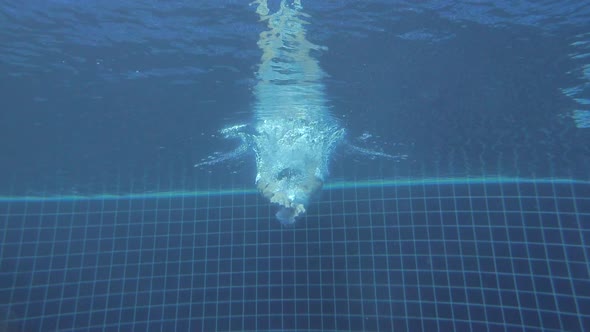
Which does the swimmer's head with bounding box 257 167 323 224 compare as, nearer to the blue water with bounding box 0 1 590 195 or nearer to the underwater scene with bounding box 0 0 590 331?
the underwater scene with bounding box 0 0 590 331

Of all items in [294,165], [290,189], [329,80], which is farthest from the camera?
[294,165]

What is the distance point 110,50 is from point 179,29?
6.18 feet

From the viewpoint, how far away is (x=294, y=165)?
13.1m

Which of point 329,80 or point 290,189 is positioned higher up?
point 329,80

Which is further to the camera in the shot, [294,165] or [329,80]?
[294,165]

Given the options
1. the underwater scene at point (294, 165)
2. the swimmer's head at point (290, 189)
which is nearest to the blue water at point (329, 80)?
the underwater scene at point (294, 165)

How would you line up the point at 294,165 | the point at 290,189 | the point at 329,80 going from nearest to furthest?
the point at 329,80, the point at 290,189, the point at 294,165

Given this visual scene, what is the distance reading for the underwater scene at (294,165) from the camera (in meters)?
6.76

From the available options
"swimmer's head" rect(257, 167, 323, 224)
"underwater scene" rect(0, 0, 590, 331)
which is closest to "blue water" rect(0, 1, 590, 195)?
"underwater scene" rect(0, 0, 590, 331)

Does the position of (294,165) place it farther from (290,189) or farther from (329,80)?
(329,80)

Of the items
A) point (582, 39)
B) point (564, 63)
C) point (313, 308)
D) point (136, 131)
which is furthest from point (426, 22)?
point (313, 308)

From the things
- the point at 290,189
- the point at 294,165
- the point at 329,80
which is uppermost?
the point at 329,80

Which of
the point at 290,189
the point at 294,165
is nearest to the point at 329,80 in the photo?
the point at 294,165

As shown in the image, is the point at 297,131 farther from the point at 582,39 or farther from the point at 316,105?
the point at 582,39
